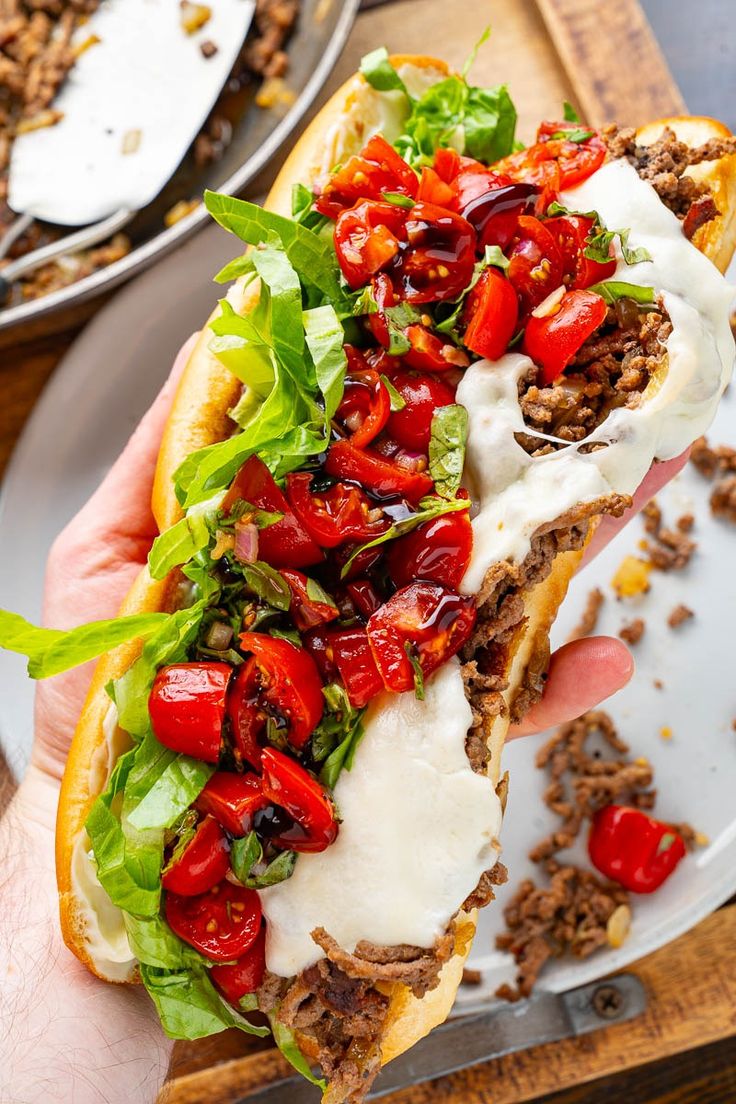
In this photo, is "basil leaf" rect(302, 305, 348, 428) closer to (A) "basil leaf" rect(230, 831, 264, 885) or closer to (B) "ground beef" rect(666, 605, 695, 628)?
(A) "basil leaf" rect(230, 831, 264, 885)

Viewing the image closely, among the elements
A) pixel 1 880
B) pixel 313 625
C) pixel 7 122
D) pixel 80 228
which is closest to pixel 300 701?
pixel 313 625

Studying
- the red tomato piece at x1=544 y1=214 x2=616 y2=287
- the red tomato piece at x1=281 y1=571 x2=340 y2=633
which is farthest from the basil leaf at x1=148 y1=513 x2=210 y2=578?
the red tomato piece at x1=544 y1=214 x2=616 y2=287

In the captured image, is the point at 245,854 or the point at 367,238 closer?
the point at 245,854

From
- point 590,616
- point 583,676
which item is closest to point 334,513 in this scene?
point 583,676

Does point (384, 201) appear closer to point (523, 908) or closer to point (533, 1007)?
point (523, 908)

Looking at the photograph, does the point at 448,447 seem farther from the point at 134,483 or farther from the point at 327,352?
the point at 134,483
